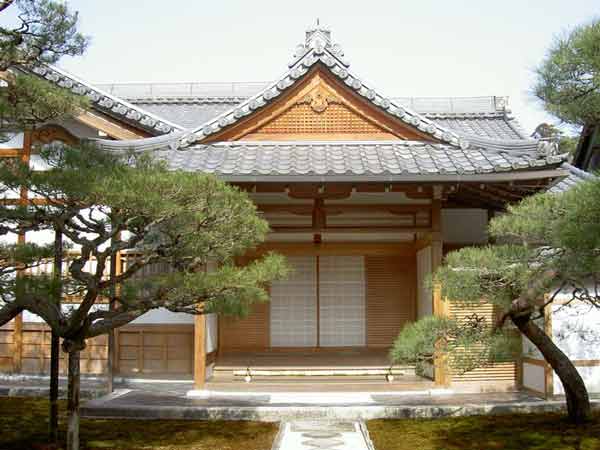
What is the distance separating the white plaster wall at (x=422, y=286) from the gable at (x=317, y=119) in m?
2.06

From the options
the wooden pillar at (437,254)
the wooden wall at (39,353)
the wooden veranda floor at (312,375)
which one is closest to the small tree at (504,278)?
the wooden pillar at (437,254)

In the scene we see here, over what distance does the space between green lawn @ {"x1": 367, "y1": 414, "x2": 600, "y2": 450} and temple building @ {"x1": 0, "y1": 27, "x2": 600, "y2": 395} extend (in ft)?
2.88

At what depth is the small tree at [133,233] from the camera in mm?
5922

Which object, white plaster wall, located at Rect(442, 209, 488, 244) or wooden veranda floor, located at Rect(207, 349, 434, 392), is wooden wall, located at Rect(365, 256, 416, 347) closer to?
wooden veranda floor, located at Rect(207, 349, 434, 392)

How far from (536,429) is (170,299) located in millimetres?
4689

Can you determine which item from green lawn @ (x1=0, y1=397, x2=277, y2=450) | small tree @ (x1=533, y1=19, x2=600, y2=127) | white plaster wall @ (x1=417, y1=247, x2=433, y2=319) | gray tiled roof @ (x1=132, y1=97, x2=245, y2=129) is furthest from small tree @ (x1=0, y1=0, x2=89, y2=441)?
gray tiled roof @ (x1=132, y1=97, x2=245, y2=129)

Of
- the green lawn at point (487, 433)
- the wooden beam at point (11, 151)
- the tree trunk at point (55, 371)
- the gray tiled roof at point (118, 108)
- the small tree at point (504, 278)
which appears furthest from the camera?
the gray tiled roof at point (118, 108)

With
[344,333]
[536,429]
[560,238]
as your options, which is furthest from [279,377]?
[560,238]

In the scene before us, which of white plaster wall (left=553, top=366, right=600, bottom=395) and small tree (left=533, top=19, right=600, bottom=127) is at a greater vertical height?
small tree (left=533, top=19, right=600, bottom=127)

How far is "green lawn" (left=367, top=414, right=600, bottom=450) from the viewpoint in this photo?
755 centimetres

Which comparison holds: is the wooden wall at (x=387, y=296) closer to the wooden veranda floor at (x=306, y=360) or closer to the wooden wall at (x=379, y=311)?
the wooden wall at (x=379, y=311)

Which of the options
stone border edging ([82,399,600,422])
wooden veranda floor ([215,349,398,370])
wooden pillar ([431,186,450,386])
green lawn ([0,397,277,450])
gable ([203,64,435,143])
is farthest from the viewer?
wooden veranda floor ([215,349,398,370])

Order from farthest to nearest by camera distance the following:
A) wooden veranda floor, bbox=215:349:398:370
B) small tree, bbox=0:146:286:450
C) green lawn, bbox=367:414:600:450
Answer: wooden veranda floor, bbox=215:349:398:370
green lawn, bbox=367:414:600:450
small tree, bbox=0:146:286:450

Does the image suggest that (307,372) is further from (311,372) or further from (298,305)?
(298,305)
